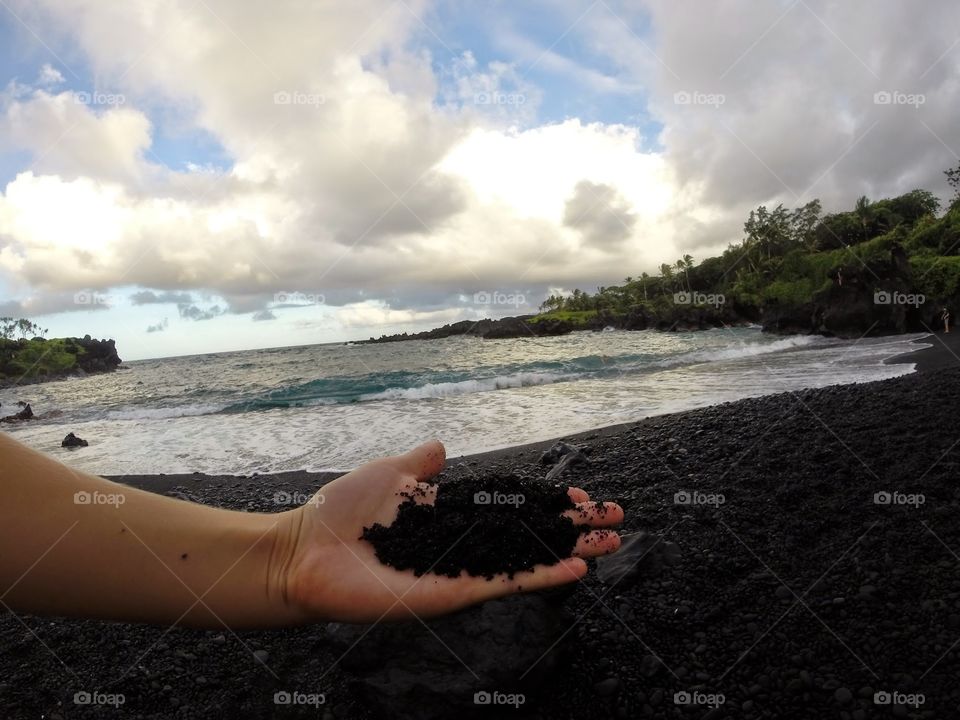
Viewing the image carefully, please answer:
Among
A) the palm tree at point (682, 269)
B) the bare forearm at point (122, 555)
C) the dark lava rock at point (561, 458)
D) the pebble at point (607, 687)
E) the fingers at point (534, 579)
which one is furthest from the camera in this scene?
the palm tree at point (682, 269)

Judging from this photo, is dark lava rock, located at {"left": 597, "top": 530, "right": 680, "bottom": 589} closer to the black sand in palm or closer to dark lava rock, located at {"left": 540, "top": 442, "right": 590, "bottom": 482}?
the black sand in palm

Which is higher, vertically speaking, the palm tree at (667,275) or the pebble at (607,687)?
the palm tree at (667,275)

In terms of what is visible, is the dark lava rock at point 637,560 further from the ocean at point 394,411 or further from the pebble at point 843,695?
the ocean at point 394,411

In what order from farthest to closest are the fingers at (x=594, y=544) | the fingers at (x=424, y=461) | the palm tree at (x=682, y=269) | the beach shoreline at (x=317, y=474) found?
the palm tree at (x=682, y=269) → the beach shoreline at (x=317, y=474) → the fingers at (x=424, y=461) → the fingers at (x=594, y=544)

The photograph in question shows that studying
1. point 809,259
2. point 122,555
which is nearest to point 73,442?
point 122,555

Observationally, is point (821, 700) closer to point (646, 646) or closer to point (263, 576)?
point (646, 646)

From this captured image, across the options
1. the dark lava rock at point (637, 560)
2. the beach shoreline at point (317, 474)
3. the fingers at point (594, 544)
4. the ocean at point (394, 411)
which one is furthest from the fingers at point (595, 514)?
the ocean at point (394, 411)

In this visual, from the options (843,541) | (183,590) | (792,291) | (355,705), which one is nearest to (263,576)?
(183,590)

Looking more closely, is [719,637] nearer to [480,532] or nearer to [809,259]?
[480,532]
